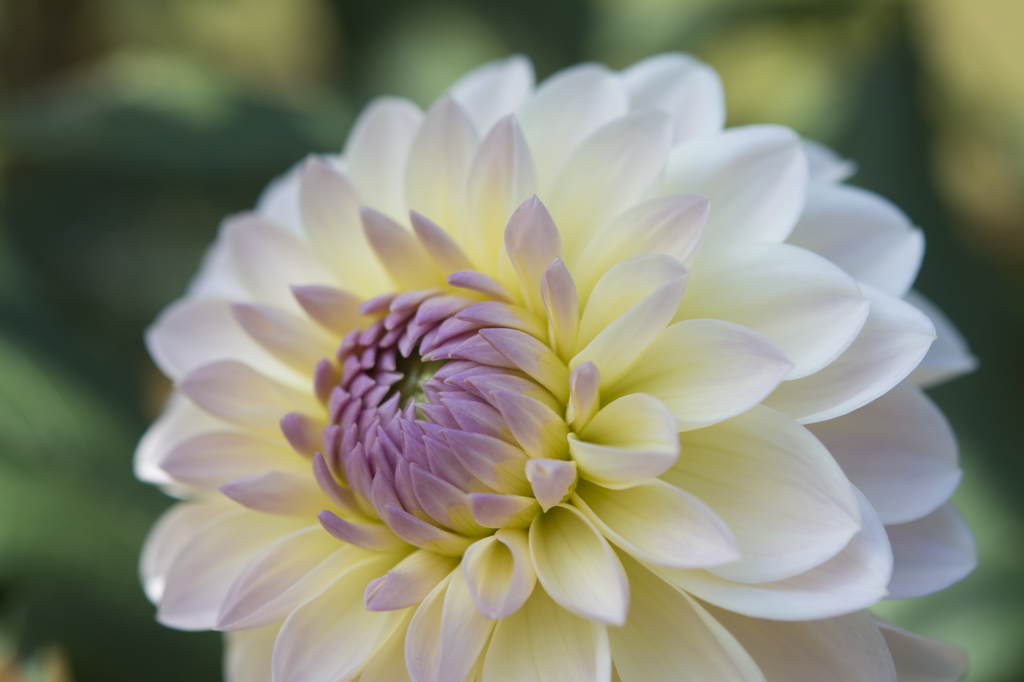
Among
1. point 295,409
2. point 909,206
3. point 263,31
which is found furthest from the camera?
point 263,31

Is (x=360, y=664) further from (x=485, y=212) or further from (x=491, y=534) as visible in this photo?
(x=485, y=212)

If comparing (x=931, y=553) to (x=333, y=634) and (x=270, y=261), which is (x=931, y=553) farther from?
(x=270, y=261)

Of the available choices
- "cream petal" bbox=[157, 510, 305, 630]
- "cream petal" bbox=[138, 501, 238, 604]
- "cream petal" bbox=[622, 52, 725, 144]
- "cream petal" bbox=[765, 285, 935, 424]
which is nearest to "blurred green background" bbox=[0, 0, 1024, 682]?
"cream petal" bbox=[138, 501, 238, 604]

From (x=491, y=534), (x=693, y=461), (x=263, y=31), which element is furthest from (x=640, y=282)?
(x=263, y=31)

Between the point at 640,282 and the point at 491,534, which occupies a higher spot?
the point at 640,282

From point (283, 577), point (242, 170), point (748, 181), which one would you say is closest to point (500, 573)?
point (283, 577)

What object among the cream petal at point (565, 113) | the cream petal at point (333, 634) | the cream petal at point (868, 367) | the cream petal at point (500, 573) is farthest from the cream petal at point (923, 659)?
the cream petal at point (565, 113)
